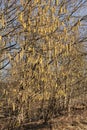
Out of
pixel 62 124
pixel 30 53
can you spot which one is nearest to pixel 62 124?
pixel 62 124

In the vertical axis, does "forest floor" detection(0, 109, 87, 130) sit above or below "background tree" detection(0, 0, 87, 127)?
below

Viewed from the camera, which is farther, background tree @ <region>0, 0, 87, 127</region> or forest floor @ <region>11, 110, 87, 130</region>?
forest floor @ <region>11, 110, 87, 130</region>

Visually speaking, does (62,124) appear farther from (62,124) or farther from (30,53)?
(30,53)

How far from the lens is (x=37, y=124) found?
39.3ft

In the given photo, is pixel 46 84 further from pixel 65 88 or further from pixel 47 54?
pixel 65 88

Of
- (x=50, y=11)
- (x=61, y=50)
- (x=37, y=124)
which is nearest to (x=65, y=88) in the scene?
(x=37, y=124)

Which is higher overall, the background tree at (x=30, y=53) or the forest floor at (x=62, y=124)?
the background tree at (x=30, y=53)

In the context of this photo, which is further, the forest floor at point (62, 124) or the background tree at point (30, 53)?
the forest floor at point (62, 124)

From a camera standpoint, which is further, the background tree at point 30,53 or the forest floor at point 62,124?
the forest floor at point 62,124

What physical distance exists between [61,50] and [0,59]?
5.66ft

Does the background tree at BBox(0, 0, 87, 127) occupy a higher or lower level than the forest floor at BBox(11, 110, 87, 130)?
higher

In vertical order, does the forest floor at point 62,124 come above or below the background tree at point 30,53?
below

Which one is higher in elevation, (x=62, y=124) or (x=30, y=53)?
(x=30, y=53)

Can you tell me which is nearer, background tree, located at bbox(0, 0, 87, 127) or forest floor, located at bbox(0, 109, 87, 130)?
background tree, located at bbox(0, 0, 87, 127)
